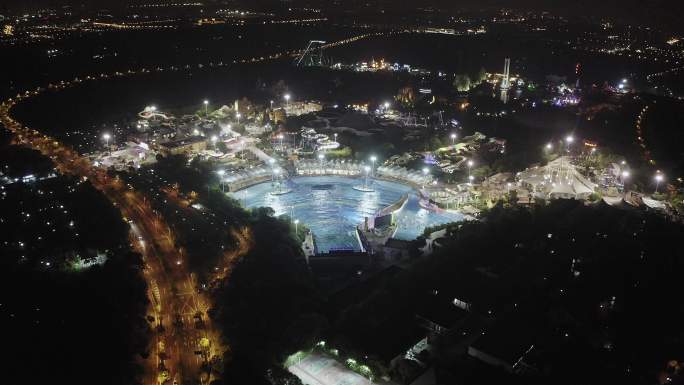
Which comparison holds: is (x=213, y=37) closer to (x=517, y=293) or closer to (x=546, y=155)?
(x=546, y=155)

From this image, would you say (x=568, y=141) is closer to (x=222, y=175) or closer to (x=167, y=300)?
(x=222, y=175)

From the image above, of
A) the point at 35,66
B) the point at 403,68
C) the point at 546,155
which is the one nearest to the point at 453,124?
the point at 546,155

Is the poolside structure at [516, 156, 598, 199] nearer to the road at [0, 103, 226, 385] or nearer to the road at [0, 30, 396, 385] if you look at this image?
the road at [0, 30, 396, 385]

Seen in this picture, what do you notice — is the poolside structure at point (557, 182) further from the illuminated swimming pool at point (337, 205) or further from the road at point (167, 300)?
the road at point (167, 300)

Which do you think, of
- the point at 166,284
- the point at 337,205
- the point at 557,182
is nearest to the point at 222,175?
the point at 337,205

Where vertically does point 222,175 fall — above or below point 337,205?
above

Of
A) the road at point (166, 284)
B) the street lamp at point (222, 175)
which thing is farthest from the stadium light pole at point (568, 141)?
the street lamp at point (222, 175)

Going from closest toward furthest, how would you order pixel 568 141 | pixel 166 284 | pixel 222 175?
pixel 166 284 < pixel 222 175 < pixel 568 141

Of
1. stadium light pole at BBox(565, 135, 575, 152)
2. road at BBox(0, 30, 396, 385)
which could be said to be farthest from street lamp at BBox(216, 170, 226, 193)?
stadium light pole at BBox(565, 135, 575, 152)
